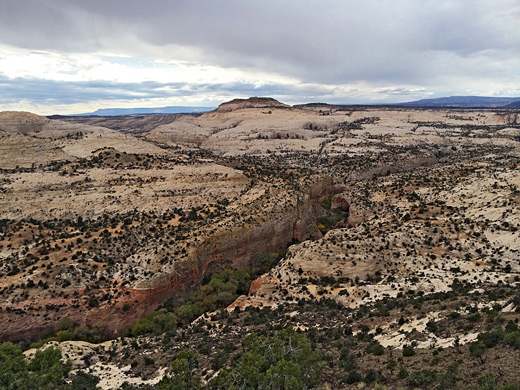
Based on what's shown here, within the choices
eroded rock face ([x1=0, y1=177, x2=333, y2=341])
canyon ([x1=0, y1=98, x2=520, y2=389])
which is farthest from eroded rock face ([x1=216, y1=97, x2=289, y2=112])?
eroded rock face ([x1=0, y1=177, x2=333, y2=341])

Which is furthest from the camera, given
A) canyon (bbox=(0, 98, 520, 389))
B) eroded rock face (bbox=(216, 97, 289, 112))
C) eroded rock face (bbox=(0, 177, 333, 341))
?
eroded rock face (bbox=(216, 97, 289, 112))

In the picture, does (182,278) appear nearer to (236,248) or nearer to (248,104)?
(236,248)

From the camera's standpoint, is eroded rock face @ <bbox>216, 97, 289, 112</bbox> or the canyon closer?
the canyon

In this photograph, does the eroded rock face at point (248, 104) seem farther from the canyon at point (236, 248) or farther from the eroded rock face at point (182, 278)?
the eroded rock face at point (182, 278)

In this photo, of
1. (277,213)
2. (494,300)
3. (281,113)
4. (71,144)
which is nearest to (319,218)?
(277,213)

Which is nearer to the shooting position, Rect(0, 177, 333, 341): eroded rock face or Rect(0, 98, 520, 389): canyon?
Rect(0, 98, 520, 389): canyon

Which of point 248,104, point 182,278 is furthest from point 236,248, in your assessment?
point 248,104

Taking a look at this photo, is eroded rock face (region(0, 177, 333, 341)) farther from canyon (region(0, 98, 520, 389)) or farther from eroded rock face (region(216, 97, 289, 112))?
eroded rock face (region(216, 97, 289, 112))

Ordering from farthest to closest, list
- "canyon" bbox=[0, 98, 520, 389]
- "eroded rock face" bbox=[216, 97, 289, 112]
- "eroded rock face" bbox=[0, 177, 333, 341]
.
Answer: "eroded rock face" bbox=[216, 97, 289, 112]
"eroded rock face" bbox=[0, 177, 333, 341]
"canyon" bbox=[0, 98, 520, 389]

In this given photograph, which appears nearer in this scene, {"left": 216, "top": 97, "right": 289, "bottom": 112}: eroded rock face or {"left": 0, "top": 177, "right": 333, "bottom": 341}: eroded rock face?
{"left": 0, "top": 177, "right": 333, "bottom": 341}: eroded rock face

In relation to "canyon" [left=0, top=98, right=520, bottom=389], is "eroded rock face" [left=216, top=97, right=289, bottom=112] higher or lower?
higher

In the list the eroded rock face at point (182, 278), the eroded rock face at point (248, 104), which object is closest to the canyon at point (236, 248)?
the eroded rock face at point (182, 278)
